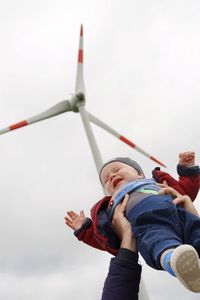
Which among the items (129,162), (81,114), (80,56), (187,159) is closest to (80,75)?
(80,56)

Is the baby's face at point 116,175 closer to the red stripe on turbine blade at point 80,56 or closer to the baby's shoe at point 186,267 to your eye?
the baby's shoe at point 186,267

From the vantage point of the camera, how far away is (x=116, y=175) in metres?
5.16

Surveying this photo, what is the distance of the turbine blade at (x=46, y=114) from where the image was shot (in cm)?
1566

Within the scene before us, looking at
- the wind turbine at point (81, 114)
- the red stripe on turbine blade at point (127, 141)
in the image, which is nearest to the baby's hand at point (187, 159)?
the wind turbine at point (81, 114)

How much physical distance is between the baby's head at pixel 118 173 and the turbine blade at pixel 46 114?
421 inches

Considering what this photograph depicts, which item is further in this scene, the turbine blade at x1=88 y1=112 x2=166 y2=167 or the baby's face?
the turbine blade at x1=88 y1=112 x2=166 y2=167

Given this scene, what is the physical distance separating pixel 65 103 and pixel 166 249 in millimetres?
14214

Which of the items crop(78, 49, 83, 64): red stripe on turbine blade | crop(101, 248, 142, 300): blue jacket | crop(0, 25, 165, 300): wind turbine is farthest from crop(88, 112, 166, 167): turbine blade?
crop(101, 248, 142, 300): blue jacket

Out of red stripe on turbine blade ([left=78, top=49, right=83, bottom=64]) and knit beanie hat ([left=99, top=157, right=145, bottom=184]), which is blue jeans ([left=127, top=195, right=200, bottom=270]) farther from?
red stripe on turbine blade ([left=78, top=49, right=83, bottom=64])

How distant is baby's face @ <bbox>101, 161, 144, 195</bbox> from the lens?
5102mm

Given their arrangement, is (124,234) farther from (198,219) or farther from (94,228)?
(198,219)

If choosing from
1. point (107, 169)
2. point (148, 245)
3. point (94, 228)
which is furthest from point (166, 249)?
point (107, 169)

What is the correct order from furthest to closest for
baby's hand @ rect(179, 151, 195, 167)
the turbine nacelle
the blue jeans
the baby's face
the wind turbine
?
the turbine nacelle
the wind turbine
baby's hand @ rect(179, 151, 195, 167)
the baby's face
the blue jeans

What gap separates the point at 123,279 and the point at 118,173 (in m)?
1.76
